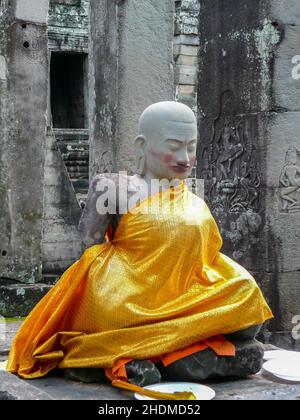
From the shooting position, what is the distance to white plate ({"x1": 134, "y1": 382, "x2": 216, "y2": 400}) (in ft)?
11.5

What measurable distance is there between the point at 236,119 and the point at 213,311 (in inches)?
90.2

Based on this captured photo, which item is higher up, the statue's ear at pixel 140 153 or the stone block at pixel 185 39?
the stone block at pixel 185 39

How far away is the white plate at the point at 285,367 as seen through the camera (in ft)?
12.7

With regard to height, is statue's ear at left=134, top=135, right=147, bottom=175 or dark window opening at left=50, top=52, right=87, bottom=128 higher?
dark window opening at left=50, top=52, right=87, bottom=128

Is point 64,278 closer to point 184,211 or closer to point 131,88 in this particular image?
point 184,211

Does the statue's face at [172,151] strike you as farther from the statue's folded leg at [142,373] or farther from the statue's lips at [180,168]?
the statue's folded leg at [142,373]

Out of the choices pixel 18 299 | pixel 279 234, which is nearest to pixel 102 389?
pixel 279 234

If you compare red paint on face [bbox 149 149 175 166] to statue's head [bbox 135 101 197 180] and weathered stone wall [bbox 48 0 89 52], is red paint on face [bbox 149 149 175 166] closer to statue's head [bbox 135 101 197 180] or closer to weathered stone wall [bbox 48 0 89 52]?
statue's head [bbox 135 101 197 180]

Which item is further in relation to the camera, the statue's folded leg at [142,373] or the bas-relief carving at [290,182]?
the bas-relief carving at [290,182]

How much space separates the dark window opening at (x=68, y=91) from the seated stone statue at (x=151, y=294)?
12225 millimetres

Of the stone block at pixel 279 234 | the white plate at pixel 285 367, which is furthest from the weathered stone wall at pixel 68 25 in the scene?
the white plate at pixel 285 367

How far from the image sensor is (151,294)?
3838mm

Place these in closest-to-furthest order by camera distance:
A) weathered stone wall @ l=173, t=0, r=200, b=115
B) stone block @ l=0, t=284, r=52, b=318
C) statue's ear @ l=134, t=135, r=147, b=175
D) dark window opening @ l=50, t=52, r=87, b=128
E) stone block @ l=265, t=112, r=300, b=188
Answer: statue's ear @ l=134, t=135, r=147, b=175 → stone block @ l=265, t=112, r=300, b=188 → stone block @ l=0, t=284, r=52, b=318 → weathered stone wall @ l=173, t=0, r=200, b=115 → dark window opening @ l=50, t=52, r=87, b=128

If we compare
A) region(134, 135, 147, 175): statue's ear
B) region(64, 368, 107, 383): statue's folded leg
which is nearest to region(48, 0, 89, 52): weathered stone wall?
region(134, 135, 147, 175): statue's ear
